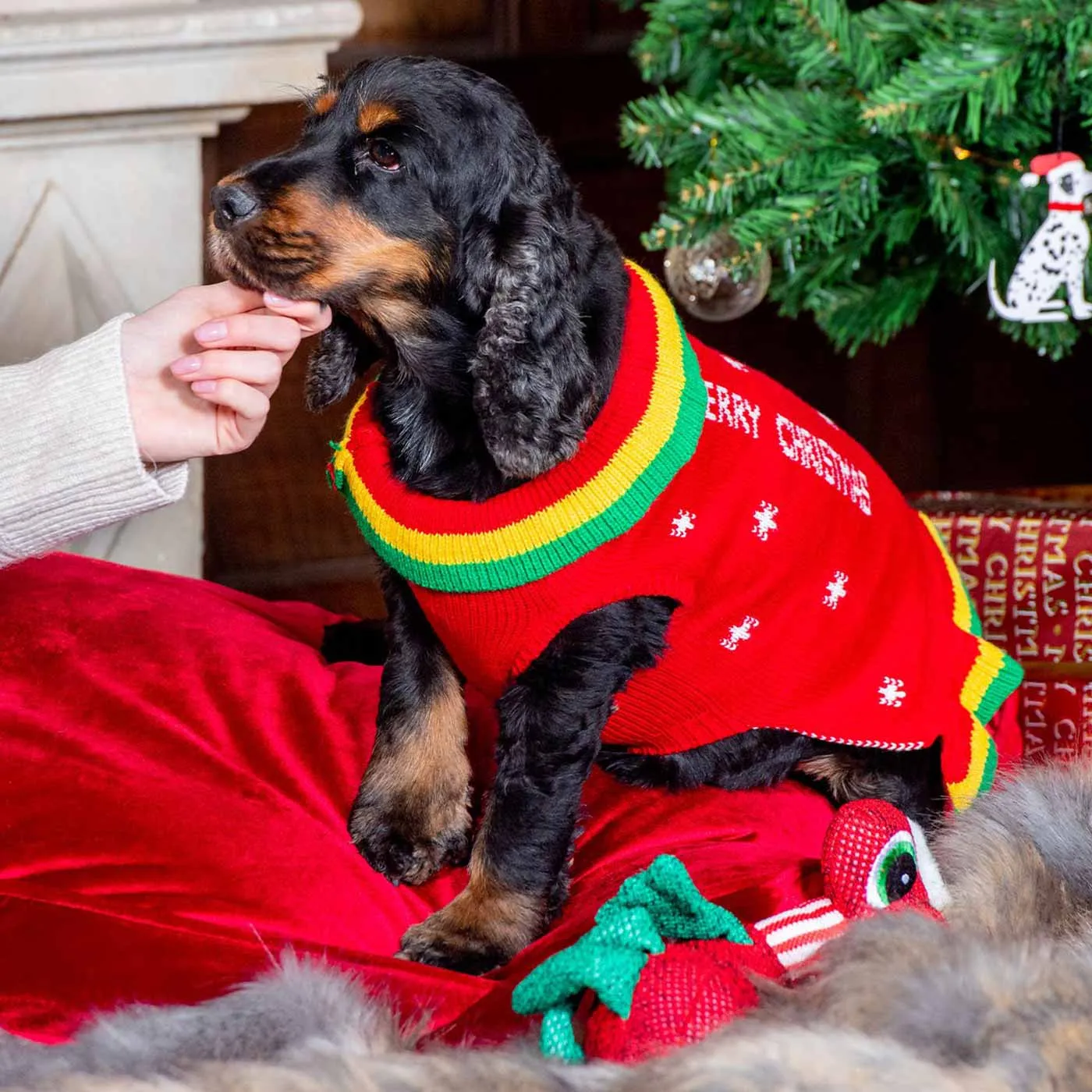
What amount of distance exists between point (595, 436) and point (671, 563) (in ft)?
0.53

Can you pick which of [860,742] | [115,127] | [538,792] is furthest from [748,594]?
[115,127]

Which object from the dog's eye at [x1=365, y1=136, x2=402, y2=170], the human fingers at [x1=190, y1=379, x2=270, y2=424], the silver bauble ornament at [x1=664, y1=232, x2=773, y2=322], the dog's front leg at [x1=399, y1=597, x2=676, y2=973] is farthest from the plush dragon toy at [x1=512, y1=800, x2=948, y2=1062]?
the silver bauble ornament at [x1=664, y1=232, x2=773, y2=322]

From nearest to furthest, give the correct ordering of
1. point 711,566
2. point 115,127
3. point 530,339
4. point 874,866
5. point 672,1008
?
point 672,1008
point 874,866
point 530,339
point 711,566
point 115,127

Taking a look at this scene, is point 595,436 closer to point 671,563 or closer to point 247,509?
point 671,563

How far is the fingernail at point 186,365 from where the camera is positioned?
1.39m

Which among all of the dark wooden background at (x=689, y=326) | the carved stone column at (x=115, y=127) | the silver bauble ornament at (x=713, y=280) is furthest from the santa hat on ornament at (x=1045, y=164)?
the carved stone column at (x=115, y=127)

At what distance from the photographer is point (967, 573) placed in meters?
2.06

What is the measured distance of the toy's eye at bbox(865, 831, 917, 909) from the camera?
A: 4.05 feet

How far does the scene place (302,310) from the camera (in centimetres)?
140

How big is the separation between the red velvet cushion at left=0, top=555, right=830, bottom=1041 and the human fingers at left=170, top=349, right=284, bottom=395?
0.42m

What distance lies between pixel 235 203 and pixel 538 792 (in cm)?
69

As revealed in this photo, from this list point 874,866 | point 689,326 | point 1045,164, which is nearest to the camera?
point 874,866

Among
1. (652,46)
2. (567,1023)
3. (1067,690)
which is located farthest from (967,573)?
(567,1023)

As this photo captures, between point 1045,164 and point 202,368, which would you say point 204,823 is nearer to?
point 202,368
